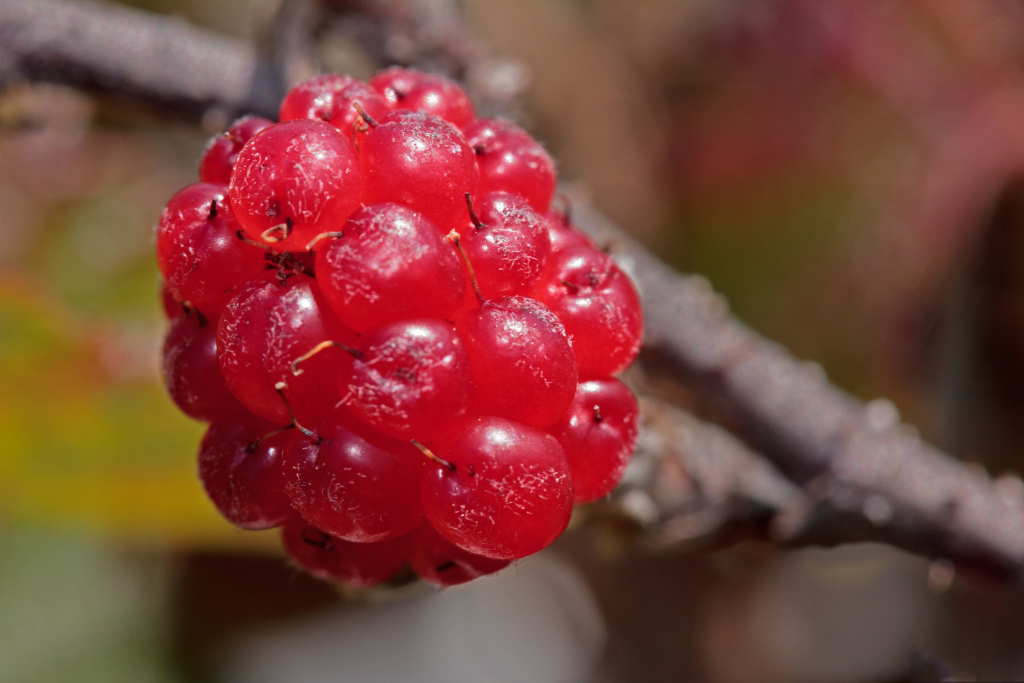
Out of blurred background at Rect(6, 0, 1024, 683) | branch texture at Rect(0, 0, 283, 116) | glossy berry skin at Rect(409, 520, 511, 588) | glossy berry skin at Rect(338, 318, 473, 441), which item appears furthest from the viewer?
blurred background at Rect(6, 0, 1024, 683)

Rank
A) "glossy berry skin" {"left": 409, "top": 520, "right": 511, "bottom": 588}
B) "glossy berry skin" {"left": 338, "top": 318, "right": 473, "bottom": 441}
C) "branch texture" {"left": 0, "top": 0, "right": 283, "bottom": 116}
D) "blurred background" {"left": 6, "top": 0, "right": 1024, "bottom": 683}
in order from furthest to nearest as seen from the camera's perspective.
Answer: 1. "blurred background" {"left": 6, "top": 0, "right": 1024, "bottom": 683}
2. "branch texture" {"left": 0, "top": 0, "right": 283, "bottom": 116}
3. "glossy berry skin" {"left": 409, "top": 520, "right": 511, "bottom": 588}
4. "glossy berry skin" {"left": 338, "top": 318, "right": 473, "bottom": 441}

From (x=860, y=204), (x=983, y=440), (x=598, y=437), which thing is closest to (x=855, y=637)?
(x=983, y=440)

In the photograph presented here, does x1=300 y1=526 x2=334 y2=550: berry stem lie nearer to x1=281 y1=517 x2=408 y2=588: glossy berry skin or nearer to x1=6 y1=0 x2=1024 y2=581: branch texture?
x1=281 y1=517 x2=408 y2=588: glossy berry skin

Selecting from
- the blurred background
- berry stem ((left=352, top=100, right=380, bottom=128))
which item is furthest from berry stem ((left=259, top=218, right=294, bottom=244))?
the blurred background

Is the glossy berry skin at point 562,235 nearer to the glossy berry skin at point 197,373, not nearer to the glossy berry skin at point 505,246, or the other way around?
the glossy berry skin at point 505,246

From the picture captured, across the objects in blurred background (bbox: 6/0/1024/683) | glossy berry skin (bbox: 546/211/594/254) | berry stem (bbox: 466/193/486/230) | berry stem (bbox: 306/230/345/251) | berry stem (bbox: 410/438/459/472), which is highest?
berry stem (bbox: 466/193/486/230)

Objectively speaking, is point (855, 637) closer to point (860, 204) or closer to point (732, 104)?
point (860, 204)

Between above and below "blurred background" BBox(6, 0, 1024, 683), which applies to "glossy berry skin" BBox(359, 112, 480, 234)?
above

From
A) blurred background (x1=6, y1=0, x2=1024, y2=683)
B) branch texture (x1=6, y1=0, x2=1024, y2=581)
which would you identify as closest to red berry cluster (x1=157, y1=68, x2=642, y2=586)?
branch texture (x1=6, y1=0, x2=1024, y2=581)

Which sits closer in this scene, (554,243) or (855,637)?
(554,243)

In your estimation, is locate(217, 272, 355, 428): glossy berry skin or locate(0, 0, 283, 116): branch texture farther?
locate(0, 0, 283, 116): branch texture
